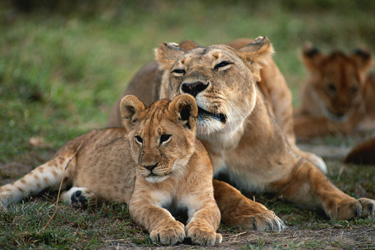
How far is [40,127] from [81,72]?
6.95ft

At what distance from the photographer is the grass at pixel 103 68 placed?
315 centimetres

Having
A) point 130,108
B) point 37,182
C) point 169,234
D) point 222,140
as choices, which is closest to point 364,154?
point 222,140

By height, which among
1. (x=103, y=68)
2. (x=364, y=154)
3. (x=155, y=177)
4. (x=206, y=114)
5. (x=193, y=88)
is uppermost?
(x=193, y=88)

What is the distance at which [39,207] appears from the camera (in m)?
3.41

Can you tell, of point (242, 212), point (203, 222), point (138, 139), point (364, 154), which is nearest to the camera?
point (203, 222)

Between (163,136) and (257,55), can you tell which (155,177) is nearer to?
(163,136)

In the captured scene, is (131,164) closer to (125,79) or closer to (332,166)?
(332,166)

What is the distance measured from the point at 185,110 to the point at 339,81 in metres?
4.27

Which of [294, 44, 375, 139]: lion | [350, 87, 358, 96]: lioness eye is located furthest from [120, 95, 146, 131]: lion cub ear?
[350, 87, 358, 96]: lioness eye

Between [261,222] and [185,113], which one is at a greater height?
[185,113]

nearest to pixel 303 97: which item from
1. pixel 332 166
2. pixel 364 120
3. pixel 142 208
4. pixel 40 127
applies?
pixel 364 120

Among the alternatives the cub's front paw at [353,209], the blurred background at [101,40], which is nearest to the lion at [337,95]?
the blurred background at [101,40]

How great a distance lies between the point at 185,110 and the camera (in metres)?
3.18

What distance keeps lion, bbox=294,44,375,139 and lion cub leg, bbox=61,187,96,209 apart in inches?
147
